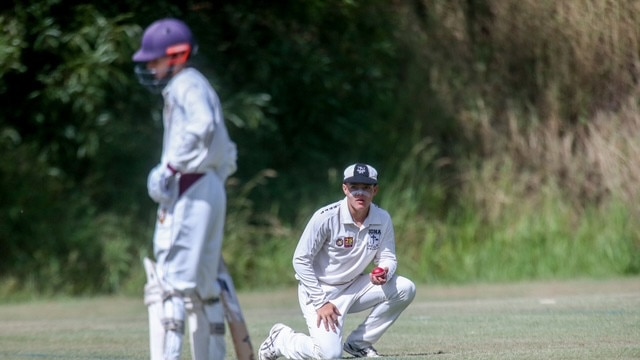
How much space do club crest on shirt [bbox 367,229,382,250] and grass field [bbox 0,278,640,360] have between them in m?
0.69

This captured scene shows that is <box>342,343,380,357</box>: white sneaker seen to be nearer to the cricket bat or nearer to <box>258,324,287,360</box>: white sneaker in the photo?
<box>258,324,287,360</box>: white sneaker

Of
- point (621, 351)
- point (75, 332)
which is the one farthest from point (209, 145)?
point (75, 332)

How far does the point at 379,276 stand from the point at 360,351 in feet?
1.77

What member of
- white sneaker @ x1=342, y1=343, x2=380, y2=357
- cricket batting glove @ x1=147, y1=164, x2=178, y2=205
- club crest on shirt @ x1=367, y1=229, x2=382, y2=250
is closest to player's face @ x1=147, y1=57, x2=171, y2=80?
cricket batting glove @ x1=147, y1=164, x2=178, y2=205

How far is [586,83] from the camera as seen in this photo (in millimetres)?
20234

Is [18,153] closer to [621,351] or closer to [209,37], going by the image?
[209,37]

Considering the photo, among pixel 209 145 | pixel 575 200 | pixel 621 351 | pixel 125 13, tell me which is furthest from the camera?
pixel 575 200

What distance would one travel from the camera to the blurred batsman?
630 centimetres

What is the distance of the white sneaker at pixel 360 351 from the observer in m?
8.57

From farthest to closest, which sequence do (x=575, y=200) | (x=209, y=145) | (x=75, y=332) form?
(x=575, y=200) < (x=75, y=332) < (x=209, y=145)

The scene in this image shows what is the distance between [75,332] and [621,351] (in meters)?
5.06

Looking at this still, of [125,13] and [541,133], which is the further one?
[541,133]

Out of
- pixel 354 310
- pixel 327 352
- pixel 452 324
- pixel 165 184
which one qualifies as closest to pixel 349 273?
pixel 354 310

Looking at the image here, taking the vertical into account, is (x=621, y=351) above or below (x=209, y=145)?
below
